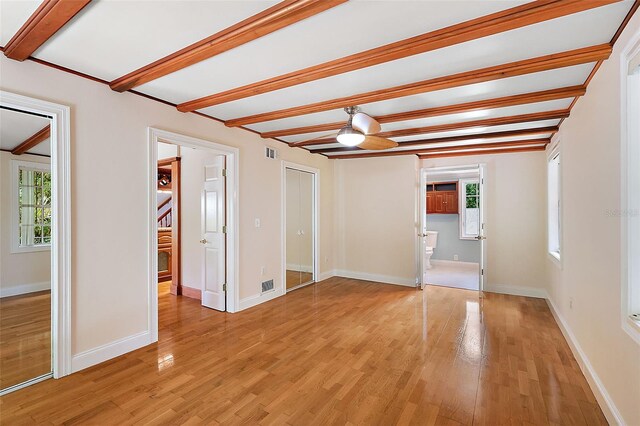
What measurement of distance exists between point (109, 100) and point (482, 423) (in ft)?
12.6

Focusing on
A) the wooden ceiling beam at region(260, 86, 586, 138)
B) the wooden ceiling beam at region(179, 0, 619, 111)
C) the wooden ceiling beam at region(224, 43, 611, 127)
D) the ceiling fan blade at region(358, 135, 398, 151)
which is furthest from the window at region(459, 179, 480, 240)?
the wooden ceiling beam at region(179, 0, 619, 111)

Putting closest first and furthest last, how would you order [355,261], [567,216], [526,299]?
[567,216] < [526,299] < [355,261]

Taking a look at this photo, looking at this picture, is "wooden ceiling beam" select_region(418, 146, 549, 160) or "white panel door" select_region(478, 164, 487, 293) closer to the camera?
"wooden ceiling beam" select_region(418, 146, 549, 160)

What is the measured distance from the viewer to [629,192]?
5.73 feet

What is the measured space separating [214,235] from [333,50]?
2974 millimetres

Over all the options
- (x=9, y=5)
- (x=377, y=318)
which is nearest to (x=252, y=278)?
(x=377, y=318)

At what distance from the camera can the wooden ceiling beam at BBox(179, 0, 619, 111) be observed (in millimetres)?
1591

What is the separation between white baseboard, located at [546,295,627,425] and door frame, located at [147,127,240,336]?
3.61 metres

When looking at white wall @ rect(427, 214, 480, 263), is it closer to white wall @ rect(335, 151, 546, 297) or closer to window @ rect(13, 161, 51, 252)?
white wall @ rect(335, 151, 546, 297)

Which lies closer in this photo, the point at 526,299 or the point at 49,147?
the point at 49,147

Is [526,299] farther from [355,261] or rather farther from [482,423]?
[482,423]

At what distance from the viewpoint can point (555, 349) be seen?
301cm

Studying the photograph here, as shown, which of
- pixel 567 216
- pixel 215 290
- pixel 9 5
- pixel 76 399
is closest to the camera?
pixel 9 5

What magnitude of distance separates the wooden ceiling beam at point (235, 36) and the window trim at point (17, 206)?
0.96m
